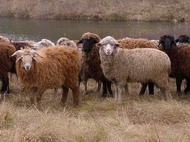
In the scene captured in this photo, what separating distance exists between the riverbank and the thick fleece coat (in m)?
30.7

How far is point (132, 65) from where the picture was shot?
10.0m

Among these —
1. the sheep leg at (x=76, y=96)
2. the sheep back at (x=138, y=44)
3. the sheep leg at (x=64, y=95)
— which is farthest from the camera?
the sheep back at (x=138, y=44)

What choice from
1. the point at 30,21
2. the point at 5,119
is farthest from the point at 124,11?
the point at 5,119

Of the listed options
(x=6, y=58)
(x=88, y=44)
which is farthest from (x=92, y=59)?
(x=6, y=58)

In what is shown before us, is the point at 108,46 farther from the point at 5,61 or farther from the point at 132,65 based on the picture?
the point at 5,61

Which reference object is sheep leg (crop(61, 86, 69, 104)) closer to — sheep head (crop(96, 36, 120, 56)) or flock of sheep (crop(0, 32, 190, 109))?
flock of sheep (crop(0, 32, 190, 109))

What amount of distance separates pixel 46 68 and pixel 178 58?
393cm

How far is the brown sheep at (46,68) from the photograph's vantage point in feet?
29.8

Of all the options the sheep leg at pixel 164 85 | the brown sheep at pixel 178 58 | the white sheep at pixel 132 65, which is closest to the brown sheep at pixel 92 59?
the white sheep at pixel 132 65

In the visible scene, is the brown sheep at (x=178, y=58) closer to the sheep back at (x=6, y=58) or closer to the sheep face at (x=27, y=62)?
the sheep face at (x=27, y=62)

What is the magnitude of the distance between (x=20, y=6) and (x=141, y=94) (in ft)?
115

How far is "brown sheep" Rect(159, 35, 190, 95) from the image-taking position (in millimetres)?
10891

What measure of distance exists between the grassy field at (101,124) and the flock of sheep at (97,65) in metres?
0.55

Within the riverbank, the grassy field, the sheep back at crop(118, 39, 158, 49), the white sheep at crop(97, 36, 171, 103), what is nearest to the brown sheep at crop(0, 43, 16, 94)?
the grassy field
